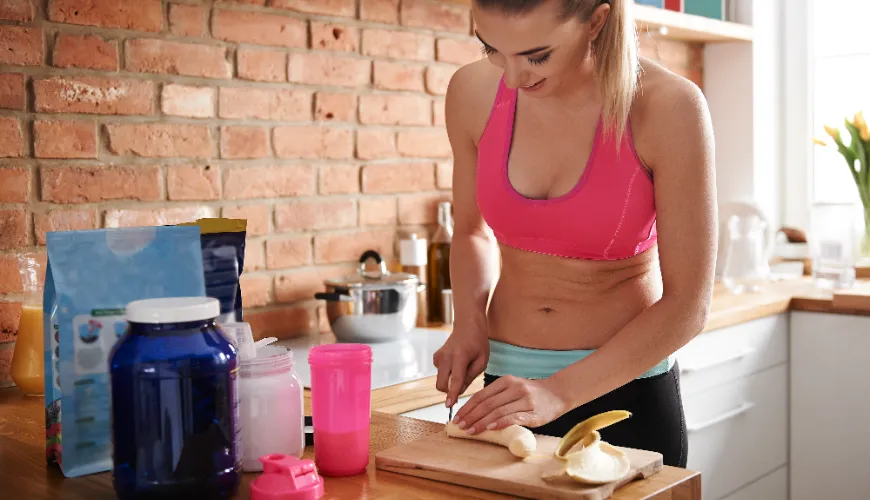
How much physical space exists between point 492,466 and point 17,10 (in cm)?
119

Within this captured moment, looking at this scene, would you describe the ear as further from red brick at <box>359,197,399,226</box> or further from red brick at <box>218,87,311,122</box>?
red brick at <box>359,197,399,226</box>

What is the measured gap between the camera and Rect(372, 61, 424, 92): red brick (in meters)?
2.28

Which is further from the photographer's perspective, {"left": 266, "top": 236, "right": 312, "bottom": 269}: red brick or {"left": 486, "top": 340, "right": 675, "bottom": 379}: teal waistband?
{"left": 266, "top": 236, "right": 312, "bottom": 269}: red brick

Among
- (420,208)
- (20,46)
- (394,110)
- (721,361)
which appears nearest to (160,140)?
(20,46)

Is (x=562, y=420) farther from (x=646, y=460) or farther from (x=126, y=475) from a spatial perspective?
(x=126, y=475)

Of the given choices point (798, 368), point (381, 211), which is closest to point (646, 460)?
point (381, 211)

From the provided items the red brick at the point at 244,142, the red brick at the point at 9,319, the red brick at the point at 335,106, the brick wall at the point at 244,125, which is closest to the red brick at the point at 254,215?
the brick wall at the point at 244,125

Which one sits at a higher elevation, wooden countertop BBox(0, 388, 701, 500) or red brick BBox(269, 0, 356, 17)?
red brick BBox(269, 0, 356, 17)

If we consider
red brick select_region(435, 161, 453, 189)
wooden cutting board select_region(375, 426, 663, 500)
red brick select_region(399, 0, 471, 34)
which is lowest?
wooden cutting board select_region(375, 426, 663, 500)

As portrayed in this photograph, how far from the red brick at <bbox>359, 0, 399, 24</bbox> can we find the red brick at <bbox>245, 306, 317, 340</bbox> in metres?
0.69

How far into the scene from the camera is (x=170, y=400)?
0.92 m

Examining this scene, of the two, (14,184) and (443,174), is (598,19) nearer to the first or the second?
(14,184)

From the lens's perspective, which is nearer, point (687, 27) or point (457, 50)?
point (457, 50)

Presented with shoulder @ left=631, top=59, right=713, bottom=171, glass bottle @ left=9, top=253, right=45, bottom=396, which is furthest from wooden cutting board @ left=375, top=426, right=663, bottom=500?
glass bottle @ left=9, top=253, right=45, bottom=396
